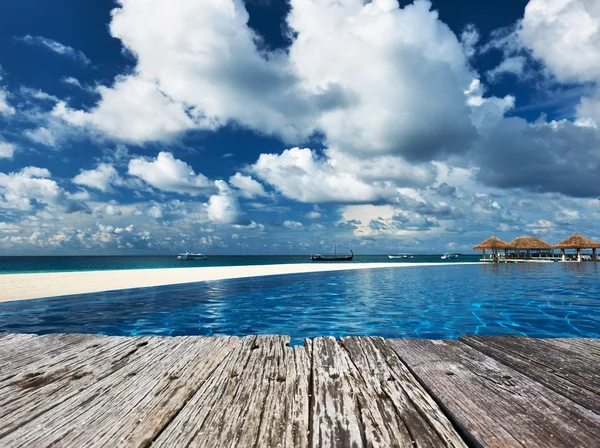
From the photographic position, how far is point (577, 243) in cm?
5078

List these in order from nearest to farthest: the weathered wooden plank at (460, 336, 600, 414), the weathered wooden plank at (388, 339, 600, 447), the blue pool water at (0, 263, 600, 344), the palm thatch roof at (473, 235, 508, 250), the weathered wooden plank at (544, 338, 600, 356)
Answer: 1. the weathered wooden plank at (388, 339, 600, 447)
2. the weathered wooden plank at (460, 336, 600, 414)
3. the weathered wooden plank at (544, 338, 600, 356)
4. the blue pool water at (0, 263, 600, 344)
5. the palm thatch roof at (473, 235, 508, 250)

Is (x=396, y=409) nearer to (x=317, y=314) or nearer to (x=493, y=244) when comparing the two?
(x=317, y=314)

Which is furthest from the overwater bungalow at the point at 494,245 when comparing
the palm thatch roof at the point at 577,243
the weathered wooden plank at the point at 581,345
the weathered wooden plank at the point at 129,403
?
the weathered wooden plank at the point at 129,403

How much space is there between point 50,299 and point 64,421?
17.1m

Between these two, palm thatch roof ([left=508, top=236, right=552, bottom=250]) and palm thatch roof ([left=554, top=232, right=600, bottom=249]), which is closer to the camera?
palm thatch roof ([left=554, top=232, right=600, bottom=249])

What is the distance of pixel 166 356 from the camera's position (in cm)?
282

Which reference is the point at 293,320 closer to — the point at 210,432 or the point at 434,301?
the point at 434,301

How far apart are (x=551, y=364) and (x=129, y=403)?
301cm

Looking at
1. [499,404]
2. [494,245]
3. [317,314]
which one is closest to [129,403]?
[499,404]

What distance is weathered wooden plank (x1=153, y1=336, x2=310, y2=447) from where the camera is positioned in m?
1.59

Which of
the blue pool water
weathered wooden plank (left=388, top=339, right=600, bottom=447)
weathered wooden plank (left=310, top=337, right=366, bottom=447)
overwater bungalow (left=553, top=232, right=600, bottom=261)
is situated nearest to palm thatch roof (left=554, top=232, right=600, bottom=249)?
overwater bungalow (left=553, top=232, right=600, bottom=261)

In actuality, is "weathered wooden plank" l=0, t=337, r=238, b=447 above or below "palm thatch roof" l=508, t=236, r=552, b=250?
below

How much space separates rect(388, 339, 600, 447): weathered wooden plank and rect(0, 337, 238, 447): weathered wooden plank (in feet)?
5.13

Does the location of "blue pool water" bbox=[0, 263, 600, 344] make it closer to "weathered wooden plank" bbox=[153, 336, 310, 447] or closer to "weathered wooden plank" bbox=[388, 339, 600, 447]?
"weathered wooden plank" bbox=[153, 336, 310, 447]
